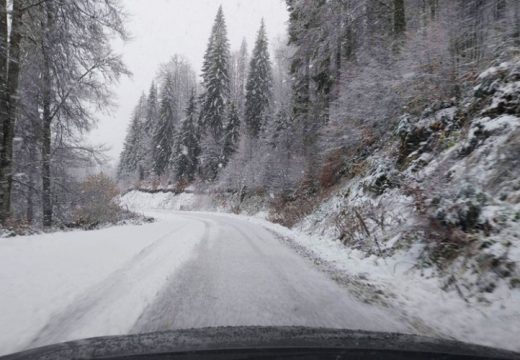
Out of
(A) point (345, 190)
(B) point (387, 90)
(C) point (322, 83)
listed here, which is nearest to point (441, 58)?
(B) point (387, 90)

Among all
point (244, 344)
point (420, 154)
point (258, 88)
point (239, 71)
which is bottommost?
point (244, 344)

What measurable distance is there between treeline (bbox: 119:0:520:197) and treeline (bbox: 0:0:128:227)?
28.5ft

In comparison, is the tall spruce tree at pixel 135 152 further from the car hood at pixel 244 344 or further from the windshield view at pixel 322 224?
the car hood at pixel 244 344

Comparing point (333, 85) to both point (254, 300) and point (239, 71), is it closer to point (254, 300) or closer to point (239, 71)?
point (254, 300)

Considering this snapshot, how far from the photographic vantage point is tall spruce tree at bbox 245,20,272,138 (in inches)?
1455

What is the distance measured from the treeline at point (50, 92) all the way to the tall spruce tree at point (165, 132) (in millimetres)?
31556

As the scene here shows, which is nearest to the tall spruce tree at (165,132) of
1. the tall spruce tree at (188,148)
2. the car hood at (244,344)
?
the tall spruce tree at (188,148)

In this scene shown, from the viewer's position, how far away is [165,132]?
146 feet

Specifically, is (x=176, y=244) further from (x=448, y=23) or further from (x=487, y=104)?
(x=448, y=23)

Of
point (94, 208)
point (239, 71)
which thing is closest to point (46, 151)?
point (94, 208)

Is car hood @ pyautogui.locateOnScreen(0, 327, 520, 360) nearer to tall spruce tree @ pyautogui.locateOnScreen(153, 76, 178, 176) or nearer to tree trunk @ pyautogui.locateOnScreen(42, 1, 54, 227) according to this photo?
tree trunk @ pyautogui.locateOnScreen(42, 1, 54, 227)

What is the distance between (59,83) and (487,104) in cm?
1157

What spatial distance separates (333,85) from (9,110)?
46.5 ft

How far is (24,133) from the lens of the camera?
10.8 metres
